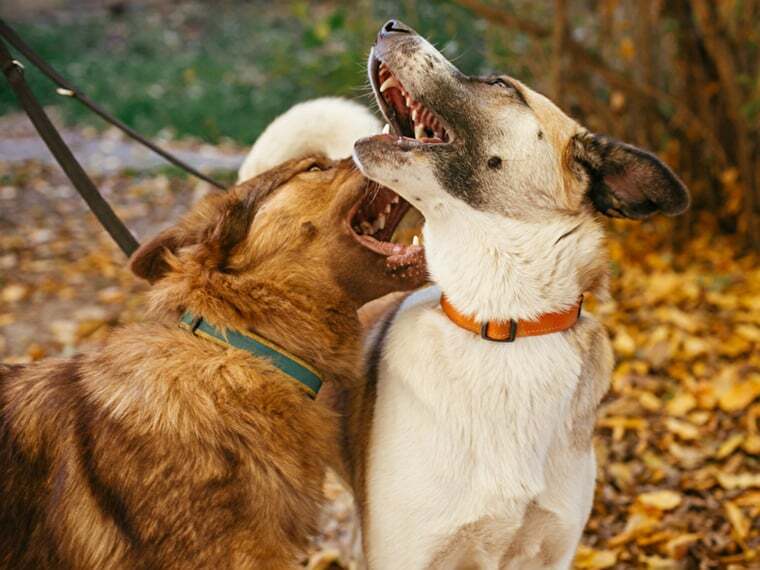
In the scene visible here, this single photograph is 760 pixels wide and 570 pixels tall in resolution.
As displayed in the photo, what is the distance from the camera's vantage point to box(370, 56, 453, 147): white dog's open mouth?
8.71ft

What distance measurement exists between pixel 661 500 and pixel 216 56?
42.6 feet

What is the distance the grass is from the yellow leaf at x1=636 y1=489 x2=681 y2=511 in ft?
13.0

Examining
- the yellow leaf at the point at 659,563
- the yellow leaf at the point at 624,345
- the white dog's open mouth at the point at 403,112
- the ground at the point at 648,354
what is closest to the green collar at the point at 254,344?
the white dog's open mouth at the point at 403,112

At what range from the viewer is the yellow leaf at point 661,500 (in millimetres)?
3641

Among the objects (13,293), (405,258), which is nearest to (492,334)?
(405,258)

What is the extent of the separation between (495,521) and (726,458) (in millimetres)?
1966

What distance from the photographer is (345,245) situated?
8.54ft

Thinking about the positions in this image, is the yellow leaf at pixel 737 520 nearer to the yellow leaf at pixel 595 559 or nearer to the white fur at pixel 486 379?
the yellow leaf at pixel 595 559

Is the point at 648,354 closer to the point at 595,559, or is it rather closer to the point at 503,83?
the point at 595,559

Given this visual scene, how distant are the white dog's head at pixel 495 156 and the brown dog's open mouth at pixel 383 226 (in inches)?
6.7

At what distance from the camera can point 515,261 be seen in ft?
8.26

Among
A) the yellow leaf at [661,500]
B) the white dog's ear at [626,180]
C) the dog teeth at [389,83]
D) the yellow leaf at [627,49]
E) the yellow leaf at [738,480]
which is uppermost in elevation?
the yellow leaf at [627,49]

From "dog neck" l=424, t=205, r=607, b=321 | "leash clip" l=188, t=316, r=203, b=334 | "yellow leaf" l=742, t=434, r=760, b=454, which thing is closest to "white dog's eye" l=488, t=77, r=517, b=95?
"dog neck" l=424, t=205, r=607, b=321

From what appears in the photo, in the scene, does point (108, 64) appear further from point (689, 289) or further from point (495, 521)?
point (495, 521)
